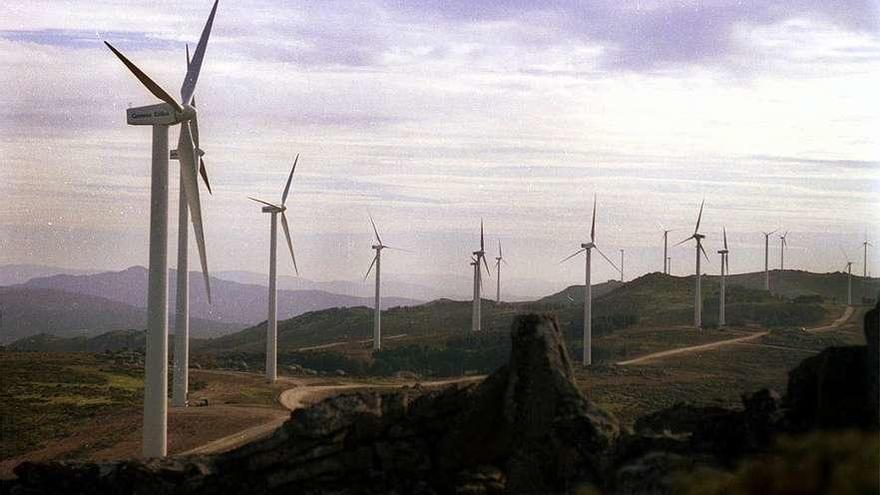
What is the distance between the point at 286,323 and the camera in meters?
196

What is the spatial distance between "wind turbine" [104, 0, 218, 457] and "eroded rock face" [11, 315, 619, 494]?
1137 centimetres

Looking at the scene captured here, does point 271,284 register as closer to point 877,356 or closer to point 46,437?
point 46,437

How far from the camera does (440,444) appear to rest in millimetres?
26047

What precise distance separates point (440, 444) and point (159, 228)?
16.6m

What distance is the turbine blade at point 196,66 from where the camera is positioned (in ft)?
140

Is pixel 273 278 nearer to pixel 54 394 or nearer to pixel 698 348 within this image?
pixel 54 394

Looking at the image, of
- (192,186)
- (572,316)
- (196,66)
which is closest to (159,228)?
(192,186)

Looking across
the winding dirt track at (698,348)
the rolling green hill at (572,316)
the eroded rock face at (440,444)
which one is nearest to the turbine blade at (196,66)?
the eroded rock face at (440,444)

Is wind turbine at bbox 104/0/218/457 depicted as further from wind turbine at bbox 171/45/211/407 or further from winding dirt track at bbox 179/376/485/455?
wind turbine at bbox 171/45/211/407

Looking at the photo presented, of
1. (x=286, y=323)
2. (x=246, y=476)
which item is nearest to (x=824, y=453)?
(x=246, y=476)

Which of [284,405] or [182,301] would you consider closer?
[182,301]

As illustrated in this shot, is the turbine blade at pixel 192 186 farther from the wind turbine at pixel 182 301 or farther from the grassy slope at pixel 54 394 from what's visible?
the grassy slope at pixel 54 394

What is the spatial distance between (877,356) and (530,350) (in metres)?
8.41

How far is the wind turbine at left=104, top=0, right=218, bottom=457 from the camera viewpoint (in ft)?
124
